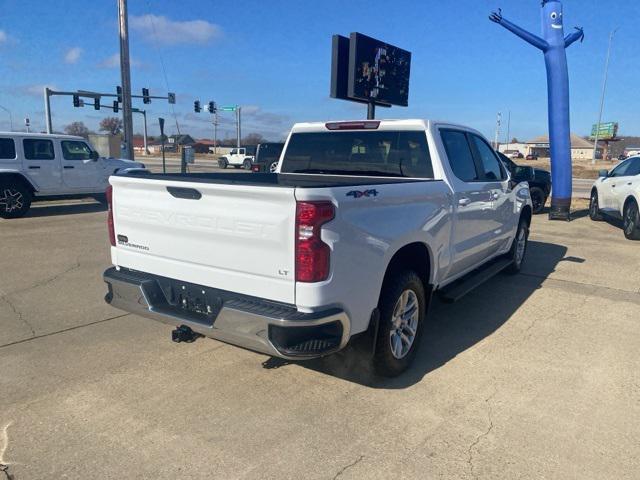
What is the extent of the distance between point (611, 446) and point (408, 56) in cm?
1482

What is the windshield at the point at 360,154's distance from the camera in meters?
4.41

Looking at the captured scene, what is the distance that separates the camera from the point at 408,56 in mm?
15859

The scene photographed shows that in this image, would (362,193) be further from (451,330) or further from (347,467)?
(451,330)

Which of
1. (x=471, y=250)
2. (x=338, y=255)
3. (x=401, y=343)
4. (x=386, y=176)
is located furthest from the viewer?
(x=471, y=250)

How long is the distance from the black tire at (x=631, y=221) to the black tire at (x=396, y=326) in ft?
26.2

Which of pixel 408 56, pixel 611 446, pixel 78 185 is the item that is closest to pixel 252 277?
pixel 611 446

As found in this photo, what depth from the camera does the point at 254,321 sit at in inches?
113

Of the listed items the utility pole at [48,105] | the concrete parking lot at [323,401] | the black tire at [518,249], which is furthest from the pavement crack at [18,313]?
the utility pole at [48,105]

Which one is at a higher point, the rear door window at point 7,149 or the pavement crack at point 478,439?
the rear door window at point 7,149

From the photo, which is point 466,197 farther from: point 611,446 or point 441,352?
point 611,446

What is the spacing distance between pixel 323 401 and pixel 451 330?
188 centimetres

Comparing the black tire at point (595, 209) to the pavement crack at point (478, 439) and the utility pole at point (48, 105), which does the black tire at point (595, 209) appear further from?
the utility pole at point (48, 105)

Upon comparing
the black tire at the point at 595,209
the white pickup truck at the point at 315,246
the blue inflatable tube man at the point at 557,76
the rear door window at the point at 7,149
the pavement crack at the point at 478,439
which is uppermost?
the blue inflatable tube man at the point at 557,76

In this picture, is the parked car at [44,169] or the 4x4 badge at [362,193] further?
the parked car at [44,169]
